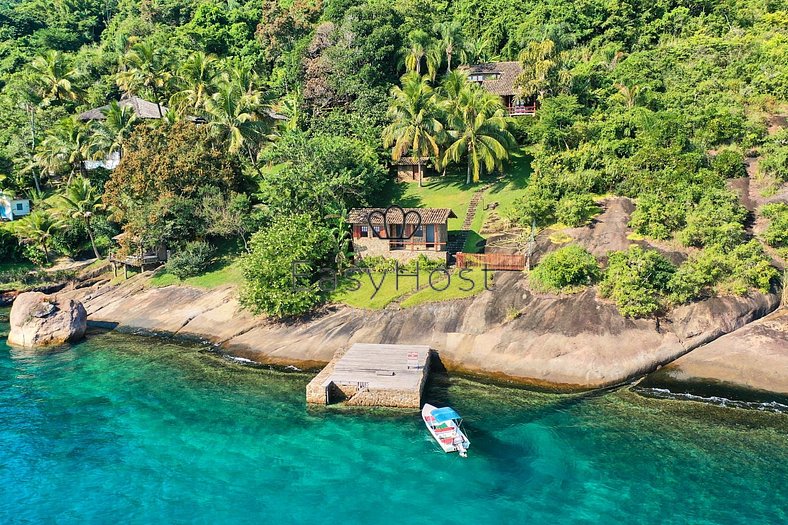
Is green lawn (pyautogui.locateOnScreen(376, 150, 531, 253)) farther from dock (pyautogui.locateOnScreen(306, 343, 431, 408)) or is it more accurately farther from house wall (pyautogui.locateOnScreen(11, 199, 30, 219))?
house wall (pyautogui.locateOnScreen(11, 199, 30, 219))

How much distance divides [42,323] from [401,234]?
1128 inches

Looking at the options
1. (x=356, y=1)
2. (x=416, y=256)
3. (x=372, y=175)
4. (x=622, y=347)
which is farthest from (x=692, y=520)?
(x=356, y=1)

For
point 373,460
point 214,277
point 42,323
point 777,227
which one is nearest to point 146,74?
point 214,277

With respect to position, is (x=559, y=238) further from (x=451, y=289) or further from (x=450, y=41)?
(x=450, y=41)

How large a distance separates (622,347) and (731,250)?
11.1m

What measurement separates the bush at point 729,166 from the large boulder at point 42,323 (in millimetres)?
52616

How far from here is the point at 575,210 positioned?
44.6 m

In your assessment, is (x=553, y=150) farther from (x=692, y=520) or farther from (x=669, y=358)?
(x=692, y=520)

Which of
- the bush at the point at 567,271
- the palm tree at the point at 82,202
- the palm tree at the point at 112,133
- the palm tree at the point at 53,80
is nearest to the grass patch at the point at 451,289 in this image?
the bush at the point at 567,271

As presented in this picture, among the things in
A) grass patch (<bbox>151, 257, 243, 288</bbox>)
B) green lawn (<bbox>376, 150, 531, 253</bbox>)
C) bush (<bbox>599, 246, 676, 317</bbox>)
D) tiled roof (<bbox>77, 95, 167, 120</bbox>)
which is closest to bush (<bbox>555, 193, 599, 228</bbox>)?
green lawn (<bbox>376, 150, 531, 253</bbox>)

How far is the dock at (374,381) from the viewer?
31.2m

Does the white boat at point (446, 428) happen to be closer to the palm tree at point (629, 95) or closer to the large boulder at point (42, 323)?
the large boulder at point (42, 323)

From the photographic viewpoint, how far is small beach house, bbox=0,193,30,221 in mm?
67125

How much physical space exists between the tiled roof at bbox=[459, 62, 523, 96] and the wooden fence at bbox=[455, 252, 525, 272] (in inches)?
1198
